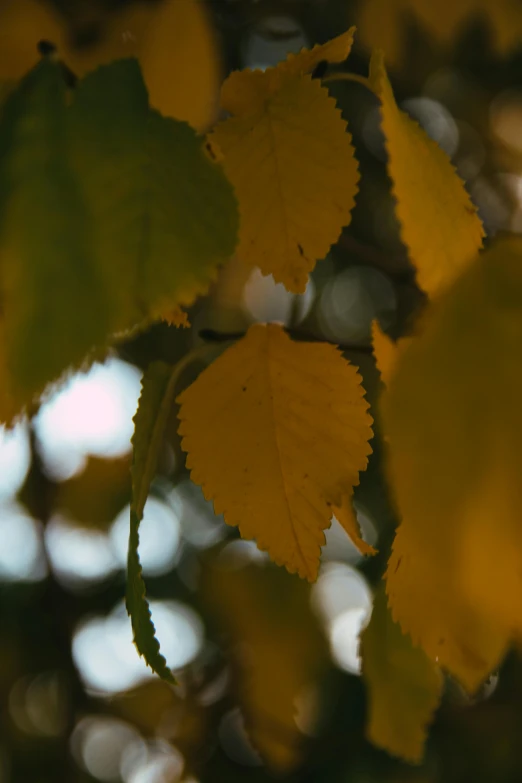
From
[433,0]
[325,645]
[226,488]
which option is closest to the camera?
[226,488]

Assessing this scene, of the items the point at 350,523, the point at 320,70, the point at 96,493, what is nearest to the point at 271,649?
the point at 96,493

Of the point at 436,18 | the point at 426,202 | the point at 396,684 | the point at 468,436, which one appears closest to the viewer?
the point at 468,436

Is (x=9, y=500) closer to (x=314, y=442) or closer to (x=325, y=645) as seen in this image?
(x=325, y=645)

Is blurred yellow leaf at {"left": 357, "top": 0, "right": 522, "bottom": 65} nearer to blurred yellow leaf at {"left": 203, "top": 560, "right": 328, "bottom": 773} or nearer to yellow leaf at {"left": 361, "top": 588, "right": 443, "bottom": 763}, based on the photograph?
yellow leaf at {"left": 361, "top": 588, "right": 443, "bottom": 763}

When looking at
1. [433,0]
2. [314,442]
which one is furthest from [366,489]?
[314,442]

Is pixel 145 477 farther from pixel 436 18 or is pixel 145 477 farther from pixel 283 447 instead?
pixel 436 18

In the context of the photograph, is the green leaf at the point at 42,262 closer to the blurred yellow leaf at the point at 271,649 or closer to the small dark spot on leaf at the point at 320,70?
the small dark spot on leaf at the point at 320,70
